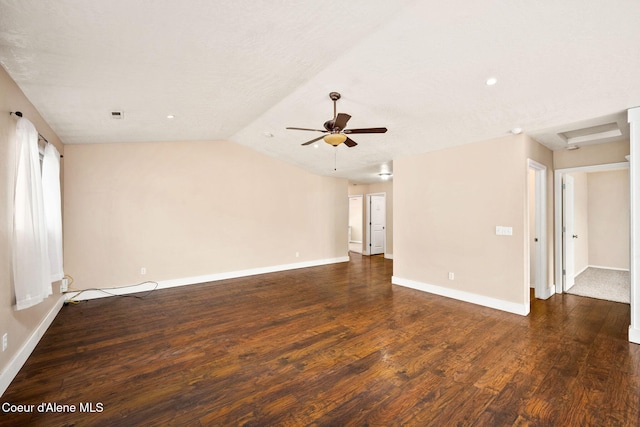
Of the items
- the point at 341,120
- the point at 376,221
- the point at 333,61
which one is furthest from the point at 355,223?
the point at 333,61

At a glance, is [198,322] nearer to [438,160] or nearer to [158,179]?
[158,179]

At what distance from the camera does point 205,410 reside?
1961 mm

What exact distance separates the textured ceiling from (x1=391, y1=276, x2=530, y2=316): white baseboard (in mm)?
2431

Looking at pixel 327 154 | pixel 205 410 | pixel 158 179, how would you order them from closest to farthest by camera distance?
pixel 205 410 < pixel 158 179 < pixel 327 154

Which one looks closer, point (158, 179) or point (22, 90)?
point (22, 90)

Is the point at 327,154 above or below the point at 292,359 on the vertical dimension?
above

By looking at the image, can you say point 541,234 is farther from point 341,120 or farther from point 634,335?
point 341,120

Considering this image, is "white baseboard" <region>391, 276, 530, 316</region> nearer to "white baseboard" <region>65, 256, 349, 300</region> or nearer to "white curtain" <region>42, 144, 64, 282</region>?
"white baseboard" <region>65, 256, 349, 300</region>

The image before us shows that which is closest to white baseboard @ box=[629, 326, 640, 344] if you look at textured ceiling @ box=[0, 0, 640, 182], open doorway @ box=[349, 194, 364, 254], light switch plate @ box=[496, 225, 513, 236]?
light switch plate @ box=[496, 225, 513, 236]

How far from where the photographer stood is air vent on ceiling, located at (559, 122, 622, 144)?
3641 mm

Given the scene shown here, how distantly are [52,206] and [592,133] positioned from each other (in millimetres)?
7309

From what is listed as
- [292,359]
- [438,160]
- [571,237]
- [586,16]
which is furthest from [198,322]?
[571,237]

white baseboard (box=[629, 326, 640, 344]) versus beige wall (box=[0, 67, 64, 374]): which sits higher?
beige wall (box=[0, 67, 64, 374])

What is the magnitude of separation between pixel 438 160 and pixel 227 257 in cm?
467
